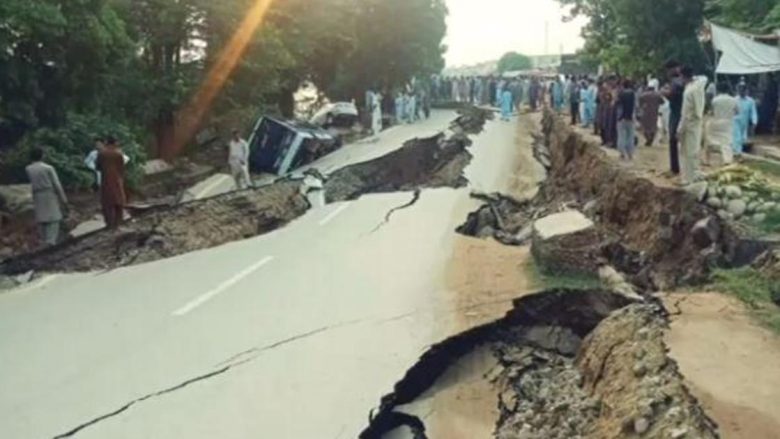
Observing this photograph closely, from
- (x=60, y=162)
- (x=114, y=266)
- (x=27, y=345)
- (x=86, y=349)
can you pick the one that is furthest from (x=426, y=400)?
(x=60, y=162)

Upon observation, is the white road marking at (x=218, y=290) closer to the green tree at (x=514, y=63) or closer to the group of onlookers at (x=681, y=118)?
the group of onlookers at (x=681, y=118)

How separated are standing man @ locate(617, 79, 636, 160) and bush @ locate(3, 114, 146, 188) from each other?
357 inches

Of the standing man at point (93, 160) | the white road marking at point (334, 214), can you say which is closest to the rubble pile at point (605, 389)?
the white road marking at point (334, 214)

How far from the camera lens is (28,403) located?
5.44 meters

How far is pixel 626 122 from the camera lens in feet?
48.6

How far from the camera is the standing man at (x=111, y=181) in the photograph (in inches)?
445

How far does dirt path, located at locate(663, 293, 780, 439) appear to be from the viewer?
15.3 feet

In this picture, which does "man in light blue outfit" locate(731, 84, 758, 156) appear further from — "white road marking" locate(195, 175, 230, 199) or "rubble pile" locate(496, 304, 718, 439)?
"white road marking" locate(195, 175, 230, 199)

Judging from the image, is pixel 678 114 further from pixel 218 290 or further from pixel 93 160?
pixel 93 160

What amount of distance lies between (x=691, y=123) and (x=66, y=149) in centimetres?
967

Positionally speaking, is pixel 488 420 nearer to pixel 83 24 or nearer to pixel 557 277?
pixel 557 277

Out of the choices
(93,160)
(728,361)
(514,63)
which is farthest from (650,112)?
(514,63)

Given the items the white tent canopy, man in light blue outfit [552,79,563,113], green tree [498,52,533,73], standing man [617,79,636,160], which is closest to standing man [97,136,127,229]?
standing man [617,79,636,160]

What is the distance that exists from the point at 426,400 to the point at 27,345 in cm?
323
